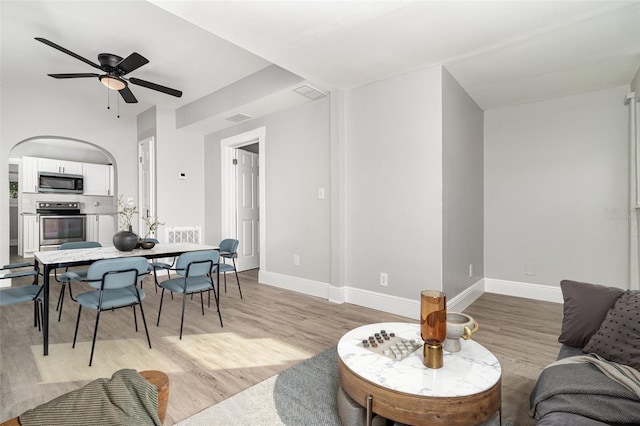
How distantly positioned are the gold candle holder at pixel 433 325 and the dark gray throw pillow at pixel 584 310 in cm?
83

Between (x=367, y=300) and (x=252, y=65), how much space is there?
3.16 metres

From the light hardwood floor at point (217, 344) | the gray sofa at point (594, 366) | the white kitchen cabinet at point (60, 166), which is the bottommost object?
the light hardwood floor at point (217, 344)

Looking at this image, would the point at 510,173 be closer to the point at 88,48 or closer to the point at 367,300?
the point at 367,300

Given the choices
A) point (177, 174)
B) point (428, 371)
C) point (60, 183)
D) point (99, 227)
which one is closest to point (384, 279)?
point (428, 371)

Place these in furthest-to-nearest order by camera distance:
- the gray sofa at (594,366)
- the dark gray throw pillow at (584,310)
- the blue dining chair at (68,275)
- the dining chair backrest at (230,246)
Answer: the dining chair backrest at (230,246) < the blue dining chair at (68,275) < the dark gray throw pillow at (584,310) < the gray sofa at (594,366)

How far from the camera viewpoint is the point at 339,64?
310 centimetres

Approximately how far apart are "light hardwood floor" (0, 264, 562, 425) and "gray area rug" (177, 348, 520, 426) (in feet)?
0.25

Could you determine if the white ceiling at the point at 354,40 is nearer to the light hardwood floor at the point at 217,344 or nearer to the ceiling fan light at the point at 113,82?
the ceiling fan light at the point at 113,82

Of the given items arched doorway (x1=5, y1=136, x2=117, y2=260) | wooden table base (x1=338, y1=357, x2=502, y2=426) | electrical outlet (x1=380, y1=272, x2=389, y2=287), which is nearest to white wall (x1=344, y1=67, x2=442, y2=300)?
electrical outlet (x1=380, y1=272, x2=389, y2=287)

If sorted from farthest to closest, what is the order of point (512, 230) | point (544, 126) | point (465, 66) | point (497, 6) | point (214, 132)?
point (214, 132)
point (512, 230)
point (544, 126)
point (465, 66)
point (497, 6)

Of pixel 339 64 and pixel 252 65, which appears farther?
pixel 252 65

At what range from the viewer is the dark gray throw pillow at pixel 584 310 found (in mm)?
1635

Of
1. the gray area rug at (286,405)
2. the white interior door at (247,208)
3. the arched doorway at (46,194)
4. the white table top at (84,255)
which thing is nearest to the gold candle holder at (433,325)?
the gray area rug at (286,405)

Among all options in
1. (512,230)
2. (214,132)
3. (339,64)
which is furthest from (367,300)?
(214,132)
